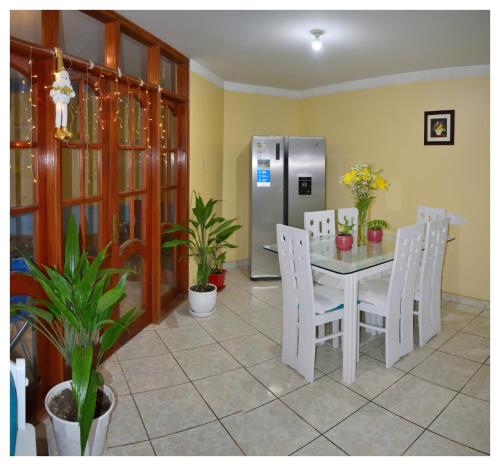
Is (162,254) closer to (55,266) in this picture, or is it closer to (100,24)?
(55,266)

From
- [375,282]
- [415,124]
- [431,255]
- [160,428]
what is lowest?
[160,428]

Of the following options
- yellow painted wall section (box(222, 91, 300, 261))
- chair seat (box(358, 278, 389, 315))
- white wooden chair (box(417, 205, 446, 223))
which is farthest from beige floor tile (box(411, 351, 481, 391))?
yellow painted wall section (box(222, 91, 300, 261))

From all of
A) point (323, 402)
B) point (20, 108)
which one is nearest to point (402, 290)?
point (323, 402)

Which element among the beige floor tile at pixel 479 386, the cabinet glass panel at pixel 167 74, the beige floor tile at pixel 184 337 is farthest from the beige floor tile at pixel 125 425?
the cabinet glass panel at pixel 167 74

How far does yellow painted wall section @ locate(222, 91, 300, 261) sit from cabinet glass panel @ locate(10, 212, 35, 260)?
3296 mm

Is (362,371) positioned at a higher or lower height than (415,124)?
lower

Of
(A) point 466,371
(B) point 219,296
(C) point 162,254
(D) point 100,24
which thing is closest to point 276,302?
(B) point 219,296

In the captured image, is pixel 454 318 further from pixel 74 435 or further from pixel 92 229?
pixel 74 435

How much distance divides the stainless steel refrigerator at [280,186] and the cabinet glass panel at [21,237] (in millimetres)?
3014

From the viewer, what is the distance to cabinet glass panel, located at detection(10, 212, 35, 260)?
7.55ft

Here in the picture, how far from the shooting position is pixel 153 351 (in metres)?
3.28

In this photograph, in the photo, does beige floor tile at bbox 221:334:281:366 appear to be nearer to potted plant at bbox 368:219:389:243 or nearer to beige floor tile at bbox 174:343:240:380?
beige floor tile at bbox 174:343:240:380
